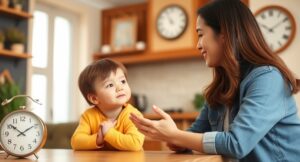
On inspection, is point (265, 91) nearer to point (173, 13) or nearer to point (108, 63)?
point (108, 63)

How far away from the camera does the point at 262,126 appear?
112 cm

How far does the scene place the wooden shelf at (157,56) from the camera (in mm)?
4523

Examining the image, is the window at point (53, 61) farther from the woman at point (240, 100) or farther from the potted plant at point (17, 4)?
the woman at point (240, 100)

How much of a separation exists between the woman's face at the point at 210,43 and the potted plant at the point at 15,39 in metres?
2.86

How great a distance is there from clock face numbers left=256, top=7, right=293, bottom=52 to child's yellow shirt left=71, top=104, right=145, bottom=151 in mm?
2663

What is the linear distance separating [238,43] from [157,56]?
3.45 metres

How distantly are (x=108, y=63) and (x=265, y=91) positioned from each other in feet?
1.90

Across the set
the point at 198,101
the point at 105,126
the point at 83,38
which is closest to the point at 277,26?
the point at 198,101

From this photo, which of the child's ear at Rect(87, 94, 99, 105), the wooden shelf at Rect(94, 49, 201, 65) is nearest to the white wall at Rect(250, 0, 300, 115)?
the wooden shelf at Rect(94, 49, 201, 65)

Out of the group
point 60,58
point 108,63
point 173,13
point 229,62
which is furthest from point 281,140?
point 60,58

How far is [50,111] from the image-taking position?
464 cm

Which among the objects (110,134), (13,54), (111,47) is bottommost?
(110,134)

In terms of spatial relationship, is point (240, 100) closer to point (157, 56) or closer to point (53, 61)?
point (157, 56)

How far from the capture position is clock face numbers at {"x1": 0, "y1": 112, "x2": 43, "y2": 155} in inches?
43.6
